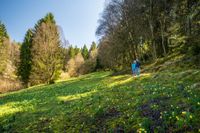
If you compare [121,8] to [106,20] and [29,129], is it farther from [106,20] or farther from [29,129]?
[29,129]

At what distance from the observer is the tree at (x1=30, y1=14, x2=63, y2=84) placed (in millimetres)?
63750

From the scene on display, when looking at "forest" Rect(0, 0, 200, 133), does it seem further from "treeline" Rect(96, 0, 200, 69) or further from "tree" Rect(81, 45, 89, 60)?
"tree" Rect(81, 45, 89, 60)

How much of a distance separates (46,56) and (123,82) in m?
34.6

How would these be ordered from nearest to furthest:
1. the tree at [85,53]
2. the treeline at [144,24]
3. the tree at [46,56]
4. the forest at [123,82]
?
1. the forest at [123,82]
2. the treeline at [144,24]
3. the tree at [46,56]
4. the tree at [85,53]

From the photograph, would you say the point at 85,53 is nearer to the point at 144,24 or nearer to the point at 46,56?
the point at 46,56

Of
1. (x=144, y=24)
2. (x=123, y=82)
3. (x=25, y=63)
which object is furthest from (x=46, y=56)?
(x=123, y=82)

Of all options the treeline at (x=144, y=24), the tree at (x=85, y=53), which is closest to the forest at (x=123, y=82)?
the treeline at (x=144, y=24)

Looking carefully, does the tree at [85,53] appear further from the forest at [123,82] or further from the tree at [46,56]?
the tree at [46,56]

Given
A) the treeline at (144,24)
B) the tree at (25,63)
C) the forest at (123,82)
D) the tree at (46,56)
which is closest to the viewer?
the forest at (123,82)

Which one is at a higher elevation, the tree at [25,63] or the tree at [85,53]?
the tree at [85,53]

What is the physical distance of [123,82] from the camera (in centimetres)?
3241

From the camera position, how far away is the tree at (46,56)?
209 feet

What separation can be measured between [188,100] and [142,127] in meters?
3.37

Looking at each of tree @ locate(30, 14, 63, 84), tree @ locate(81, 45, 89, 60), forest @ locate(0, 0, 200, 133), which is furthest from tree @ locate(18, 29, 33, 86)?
tree @ locate(81, 45, 89, 60)
